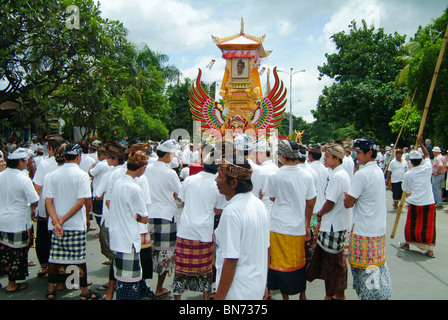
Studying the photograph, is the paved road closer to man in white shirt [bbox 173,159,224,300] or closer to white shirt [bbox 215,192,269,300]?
man in white shirt [bbox 173,159,224,300]

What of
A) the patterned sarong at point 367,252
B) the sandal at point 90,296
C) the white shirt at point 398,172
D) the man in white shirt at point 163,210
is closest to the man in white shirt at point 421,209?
the patterned sarong at point 367,252

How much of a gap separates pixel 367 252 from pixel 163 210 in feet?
7.59

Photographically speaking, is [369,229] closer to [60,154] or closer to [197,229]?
[197,229]

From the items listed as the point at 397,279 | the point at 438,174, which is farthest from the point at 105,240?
the point at 438,174

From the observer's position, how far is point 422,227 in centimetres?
611

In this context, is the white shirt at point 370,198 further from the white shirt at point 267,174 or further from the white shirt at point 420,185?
the white shirt at point 420,185

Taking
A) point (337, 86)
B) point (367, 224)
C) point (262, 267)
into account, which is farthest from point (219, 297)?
point (337, 86)

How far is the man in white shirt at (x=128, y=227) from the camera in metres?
3.59

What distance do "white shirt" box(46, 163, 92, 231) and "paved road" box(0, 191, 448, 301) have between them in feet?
3.63

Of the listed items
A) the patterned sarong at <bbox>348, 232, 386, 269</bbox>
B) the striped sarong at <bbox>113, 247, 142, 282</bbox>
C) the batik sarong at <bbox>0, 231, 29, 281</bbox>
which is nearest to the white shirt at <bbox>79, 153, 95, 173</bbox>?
the batik sarong at <bbox>0, 231, 29, 281</bbox>

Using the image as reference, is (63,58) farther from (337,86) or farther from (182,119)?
(182,119)

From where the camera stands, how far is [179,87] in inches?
1626

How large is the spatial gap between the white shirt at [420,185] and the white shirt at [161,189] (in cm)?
411

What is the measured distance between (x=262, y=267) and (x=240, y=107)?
1571 cm
